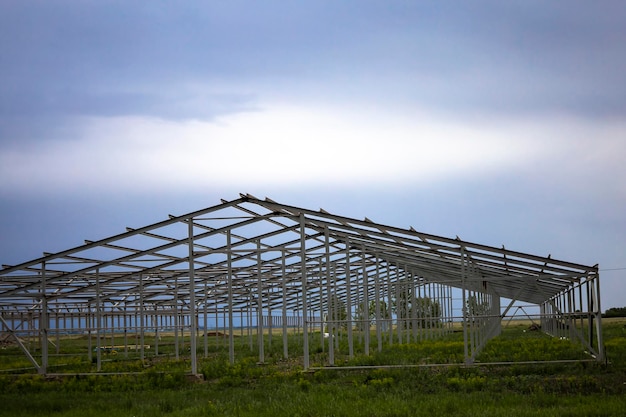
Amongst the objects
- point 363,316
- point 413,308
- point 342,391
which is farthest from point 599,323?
point 363,316

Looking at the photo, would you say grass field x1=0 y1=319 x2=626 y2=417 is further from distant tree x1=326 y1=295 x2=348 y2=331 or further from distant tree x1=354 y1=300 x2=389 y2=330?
distant tree x1=354 y1=300 x2=389 y2=330

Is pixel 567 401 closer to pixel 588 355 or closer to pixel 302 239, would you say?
pixel 588 355

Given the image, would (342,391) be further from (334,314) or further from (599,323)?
(334,314)

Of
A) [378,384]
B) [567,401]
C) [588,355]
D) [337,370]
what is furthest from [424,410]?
[588,355]

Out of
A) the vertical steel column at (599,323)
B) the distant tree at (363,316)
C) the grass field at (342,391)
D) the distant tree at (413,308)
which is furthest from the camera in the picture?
the distant tree at (413,308)

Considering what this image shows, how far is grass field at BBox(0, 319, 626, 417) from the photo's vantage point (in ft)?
53.1

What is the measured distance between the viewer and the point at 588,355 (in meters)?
24.2

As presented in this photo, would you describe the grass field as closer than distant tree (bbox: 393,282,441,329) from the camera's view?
Yes

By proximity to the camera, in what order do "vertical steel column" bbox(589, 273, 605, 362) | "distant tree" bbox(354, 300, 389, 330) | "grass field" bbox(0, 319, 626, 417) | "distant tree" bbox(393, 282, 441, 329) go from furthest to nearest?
"distant tree" bbox(393, 282, 441, 329), "distant tree" bbox(354, 300, 389, 330), "vertical steel column" bbox(589, 273, 605, 362), "grass field" bbox(0, 319, 626, 417)

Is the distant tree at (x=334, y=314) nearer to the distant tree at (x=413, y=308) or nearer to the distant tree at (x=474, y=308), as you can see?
the distant tree at (x=413, y=308)

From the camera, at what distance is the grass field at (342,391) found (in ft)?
53.1

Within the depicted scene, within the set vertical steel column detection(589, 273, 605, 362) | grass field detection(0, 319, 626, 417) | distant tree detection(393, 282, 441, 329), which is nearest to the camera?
grass field detection(0, 319, 626, 417)

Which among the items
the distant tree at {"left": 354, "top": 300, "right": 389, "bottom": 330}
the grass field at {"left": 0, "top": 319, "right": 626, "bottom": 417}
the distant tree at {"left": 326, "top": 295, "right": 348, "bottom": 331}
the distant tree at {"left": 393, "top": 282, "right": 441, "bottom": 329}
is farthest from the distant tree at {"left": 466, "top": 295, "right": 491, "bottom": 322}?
the distant tree at {"left": 326, "top": 295, "right": 348, "bottom": 331}

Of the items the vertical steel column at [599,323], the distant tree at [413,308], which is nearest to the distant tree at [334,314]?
the distant tree at [413,308]
